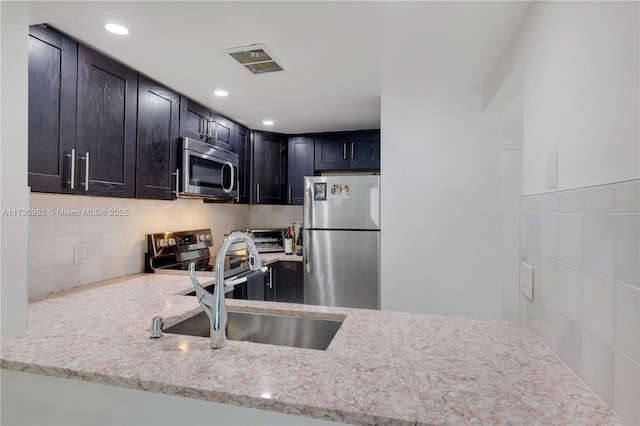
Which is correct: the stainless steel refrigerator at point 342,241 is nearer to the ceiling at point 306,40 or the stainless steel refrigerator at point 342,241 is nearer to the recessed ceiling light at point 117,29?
the ceiling at point 306,40

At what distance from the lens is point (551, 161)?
1.11m

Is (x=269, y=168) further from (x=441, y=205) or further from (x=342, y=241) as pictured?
(x=441, y=205)

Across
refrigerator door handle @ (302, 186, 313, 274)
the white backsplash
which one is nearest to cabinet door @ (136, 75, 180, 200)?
the white backsplash

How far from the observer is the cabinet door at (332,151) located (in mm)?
3521

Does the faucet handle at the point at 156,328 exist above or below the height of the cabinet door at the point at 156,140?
below

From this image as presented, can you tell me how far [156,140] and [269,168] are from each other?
150cm

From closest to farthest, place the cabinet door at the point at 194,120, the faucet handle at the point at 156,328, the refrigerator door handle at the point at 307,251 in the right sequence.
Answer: the faucet handle at the point at 156,328 < the cabinet door at the point at 194,120 < the refrigerator door handle at the point at 307,251

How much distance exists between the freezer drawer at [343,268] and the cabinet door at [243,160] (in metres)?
0.82

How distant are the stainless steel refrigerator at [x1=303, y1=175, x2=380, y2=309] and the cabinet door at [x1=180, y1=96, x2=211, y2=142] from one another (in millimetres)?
916

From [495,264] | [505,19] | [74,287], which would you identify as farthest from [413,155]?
[74,287]

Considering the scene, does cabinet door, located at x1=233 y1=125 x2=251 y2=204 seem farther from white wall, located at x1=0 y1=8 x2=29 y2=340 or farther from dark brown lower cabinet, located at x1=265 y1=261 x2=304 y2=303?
white wall, located at x1=0 y1=8 x2=29 y2=340

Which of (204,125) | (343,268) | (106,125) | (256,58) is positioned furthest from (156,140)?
(343,268)

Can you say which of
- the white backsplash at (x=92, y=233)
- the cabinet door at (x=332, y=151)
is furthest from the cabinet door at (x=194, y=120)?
the cabinet door at (x=332, y=151)

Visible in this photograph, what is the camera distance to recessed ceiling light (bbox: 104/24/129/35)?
1.58 m
